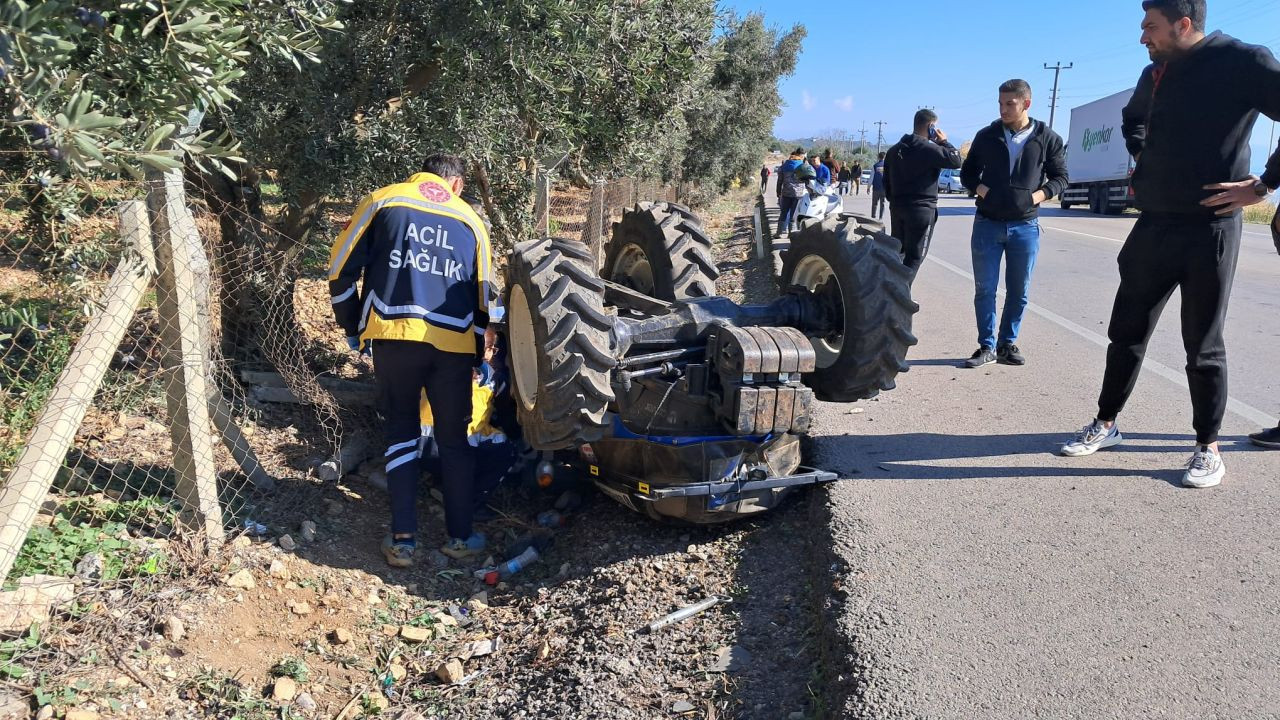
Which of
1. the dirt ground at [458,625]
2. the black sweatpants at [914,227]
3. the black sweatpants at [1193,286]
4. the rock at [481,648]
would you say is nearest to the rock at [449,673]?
the dirt ground at [458,625]

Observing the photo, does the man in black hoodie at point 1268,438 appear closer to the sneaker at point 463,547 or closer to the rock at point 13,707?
the sneaker at point 463,547

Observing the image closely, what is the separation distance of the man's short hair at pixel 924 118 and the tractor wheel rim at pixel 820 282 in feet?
11.0

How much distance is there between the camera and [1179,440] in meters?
5.05

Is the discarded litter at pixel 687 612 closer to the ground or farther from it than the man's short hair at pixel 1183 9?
closer to the ground

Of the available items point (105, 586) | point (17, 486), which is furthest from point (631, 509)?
point (17, 486)

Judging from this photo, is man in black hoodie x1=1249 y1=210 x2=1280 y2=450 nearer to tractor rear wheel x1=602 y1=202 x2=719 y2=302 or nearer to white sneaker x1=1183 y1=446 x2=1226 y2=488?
white sneaker x1=1183 y1=446 x2=1226 y2=488

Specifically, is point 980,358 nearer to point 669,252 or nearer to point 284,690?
point 669,252

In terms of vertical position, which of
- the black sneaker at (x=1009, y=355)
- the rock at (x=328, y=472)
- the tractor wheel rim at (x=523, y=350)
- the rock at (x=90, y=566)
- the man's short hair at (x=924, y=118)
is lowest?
the rock at (x=328, y=472)

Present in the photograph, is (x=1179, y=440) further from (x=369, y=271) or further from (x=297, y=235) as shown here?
(x=297, y=235)

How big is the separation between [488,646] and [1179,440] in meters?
4.17

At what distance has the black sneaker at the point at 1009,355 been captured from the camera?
22.8 ft

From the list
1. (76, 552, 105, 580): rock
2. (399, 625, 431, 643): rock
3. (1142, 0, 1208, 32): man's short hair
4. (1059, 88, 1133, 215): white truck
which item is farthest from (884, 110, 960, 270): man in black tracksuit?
(1059, 88, 1133, 215): white truck

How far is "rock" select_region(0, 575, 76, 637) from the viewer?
10.6ft

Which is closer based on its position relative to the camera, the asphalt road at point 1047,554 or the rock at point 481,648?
the asphalt road at point 1047,554
